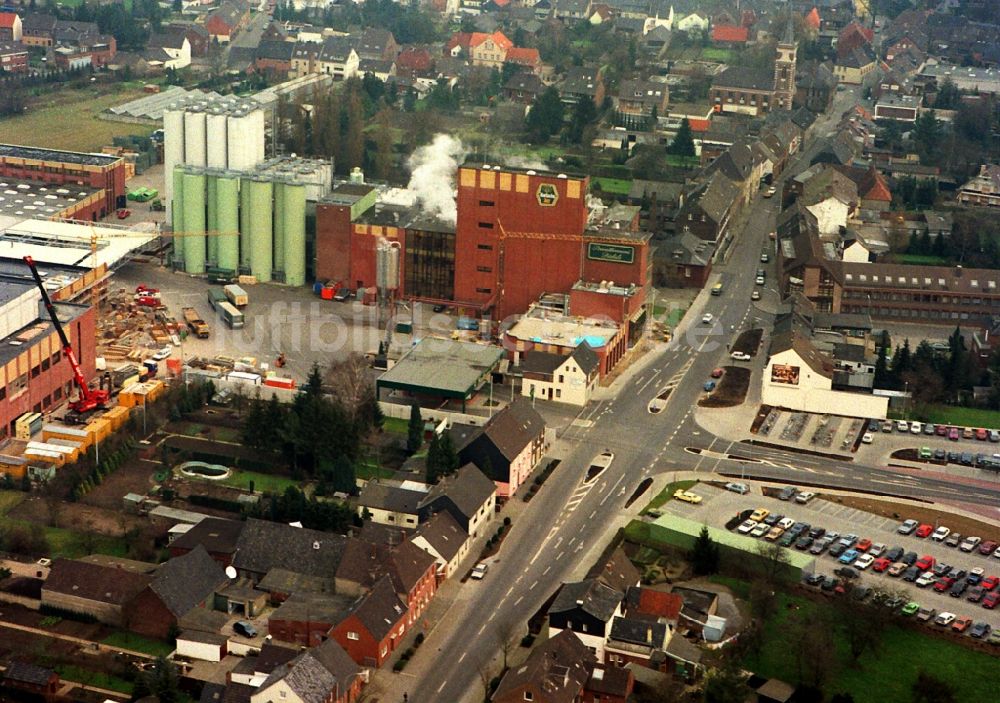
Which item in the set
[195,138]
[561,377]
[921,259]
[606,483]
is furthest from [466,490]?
[921,259]

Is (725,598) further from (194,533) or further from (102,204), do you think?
(102,204)

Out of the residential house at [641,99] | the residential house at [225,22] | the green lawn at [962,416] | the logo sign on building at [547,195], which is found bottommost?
the green lawn at [962,416]

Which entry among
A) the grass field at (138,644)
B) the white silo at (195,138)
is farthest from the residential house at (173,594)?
the white silo at (195,138)

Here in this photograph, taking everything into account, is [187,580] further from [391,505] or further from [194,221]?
[194,221]

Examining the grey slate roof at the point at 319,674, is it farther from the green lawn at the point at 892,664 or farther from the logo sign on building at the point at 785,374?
the logo sign on building at the point at 785,374

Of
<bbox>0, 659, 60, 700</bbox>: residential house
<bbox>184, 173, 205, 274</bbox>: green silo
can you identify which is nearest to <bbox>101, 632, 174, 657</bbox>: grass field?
<bbox>0, 659, 60, 700</bbox>: residential house
